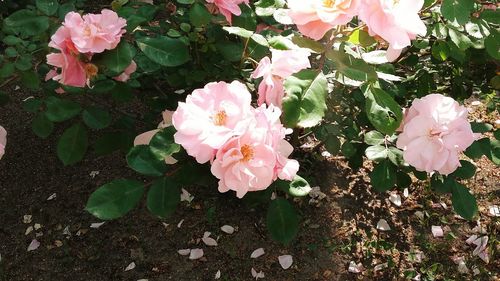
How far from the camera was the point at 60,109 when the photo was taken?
4.50 ft

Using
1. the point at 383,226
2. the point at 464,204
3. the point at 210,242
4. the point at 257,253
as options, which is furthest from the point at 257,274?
the point at 464,204

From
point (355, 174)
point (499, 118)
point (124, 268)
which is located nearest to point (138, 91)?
point (124, 268)

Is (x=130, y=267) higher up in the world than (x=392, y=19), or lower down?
lower down

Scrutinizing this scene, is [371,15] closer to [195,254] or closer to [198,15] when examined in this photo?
[198,15]

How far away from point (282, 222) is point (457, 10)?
58 centimetres

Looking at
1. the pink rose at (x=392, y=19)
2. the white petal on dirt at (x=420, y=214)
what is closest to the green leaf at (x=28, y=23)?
the pink rose at (x=392, y=19)

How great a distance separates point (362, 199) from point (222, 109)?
1.10 meters

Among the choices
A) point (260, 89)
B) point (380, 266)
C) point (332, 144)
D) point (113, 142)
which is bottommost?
point (380, 266)

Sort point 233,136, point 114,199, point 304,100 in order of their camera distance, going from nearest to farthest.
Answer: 1. point 233,136
2. point 304,100
3. point 114,199

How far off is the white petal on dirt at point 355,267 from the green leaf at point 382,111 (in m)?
0.75

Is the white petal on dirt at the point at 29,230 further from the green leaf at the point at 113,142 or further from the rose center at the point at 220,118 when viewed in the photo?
the rose center at the point at 220,118

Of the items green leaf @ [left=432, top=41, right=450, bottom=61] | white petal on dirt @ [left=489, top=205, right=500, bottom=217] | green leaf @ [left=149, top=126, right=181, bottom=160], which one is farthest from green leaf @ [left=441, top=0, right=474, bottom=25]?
white petal on dirt @ [left=489, top=205, right=500, bottom=217]

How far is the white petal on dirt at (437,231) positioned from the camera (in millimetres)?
1813

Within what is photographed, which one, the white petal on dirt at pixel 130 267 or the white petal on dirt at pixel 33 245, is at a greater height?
the white petal on dirt at pixel 130 267
